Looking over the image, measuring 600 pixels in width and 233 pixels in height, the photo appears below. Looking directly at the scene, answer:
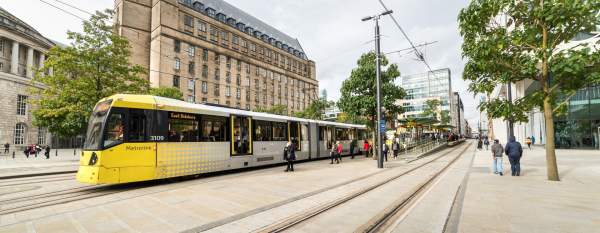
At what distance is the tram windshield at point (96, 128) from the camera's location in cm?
862

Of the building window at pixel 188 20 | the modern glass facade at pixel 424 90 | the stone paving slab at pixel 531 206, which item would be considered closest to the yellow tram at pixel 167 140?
the stone paving slab at pixel 531 206

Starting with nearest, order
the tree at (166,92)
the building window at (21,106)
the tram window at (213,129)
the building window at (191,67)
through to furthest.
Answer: the tram window at (213,129), the tree at (166,92), the building window at (21,106), the building window at (191,67)

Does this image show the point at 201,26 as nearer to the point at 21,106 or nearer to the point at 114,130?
the point at 21,106

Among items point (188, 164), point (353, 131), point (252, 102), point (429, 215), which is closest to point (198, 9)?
point (252, 102)

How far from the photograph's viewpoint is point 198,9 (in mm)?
51312

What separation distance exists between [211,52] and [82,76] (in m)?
33.7

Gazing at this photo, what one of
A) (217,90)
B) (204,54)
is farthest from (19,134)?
(204,54)

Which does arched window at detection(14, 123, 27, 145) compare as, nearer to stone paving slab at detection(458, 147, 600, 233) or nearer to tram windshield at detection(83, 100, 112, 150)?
tram windshield at detection(83, 100, 112, 150)

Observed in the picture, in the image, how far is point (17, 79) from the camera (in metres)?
39.1

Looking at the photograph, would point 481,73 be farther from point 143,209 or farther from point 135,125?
point 135,125

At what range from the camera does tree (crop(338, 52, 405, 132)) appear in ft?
65.9

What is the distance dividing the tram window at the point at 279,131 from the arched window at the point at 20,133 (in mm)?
45127

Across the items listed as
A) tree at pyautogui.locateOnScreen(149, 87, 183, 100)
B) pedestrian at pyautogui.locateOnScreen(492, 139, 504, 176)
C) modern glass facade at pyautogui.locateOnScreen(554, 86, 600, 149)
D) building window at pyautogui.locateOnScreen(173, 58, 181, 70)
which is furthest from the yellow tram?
building window at pyautogui.locateOnScreen(173, 58, 181, 70)

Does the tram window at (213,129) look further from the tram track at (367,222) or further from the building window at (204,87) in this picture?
the building window at (204,87)
